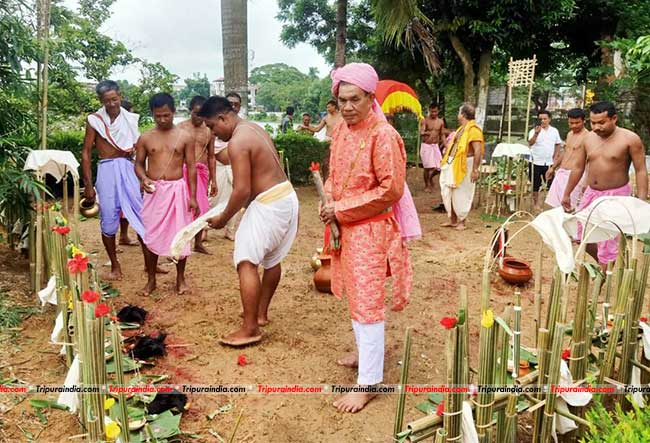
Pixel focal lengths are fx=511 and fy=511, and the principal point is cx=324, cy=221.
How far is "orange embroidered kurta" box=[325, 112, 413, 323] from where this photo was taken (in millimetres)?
2725

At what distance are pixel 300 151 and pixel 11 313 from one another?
24.0 ft

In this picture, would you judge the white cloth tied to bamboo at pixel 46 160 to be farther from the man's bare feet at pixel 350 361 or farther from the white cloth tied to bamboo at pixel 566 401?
the white cloth tied to bamboo at pixel 566 401

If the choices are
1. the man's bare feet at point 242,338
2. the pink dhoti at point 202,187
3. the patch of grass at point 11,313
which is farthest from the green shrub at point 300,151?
the man's bare feet at point 242,338

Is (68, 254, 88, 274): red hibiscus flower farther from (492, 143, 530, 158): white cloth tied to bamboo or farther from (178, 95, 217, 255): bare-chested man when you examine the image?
(492, 143, 530, 158): white cloth tied to bamboo

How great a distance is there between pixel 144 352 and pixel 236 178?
4.27 ft

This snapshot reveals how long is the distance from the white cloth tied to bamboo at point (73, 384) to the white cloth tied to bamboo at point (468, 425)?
63.6 inches

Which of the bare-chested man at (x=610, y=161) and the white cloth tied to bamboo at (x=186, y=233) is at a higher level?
the bare-chested man at (x=610, y=161)

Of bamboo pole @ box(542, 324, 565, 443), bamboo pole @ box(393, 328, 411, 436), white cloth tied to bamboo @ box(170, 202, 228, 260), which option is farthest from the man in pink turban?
white cloth tied to bamboo @ box(170, 202, 228, 260)

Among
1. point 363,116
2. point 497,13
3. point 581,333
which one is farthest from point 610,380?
point 497,13

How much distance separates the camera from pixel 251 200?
11.6ft

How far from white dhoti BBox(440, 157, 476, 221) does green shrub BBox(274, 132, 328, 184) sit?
3828 mm

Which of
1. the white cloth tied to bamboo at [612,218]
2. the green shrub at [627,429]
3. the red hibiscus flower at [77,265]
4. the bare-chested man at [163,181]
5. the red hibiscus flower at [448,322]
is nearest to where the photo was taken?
the green shrub at [627,429]

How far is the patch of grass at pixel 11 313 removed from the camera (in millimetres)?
3678

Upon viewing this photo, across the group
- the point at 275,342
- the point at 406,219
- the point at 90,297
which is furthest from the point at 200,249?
the point at 90,297
